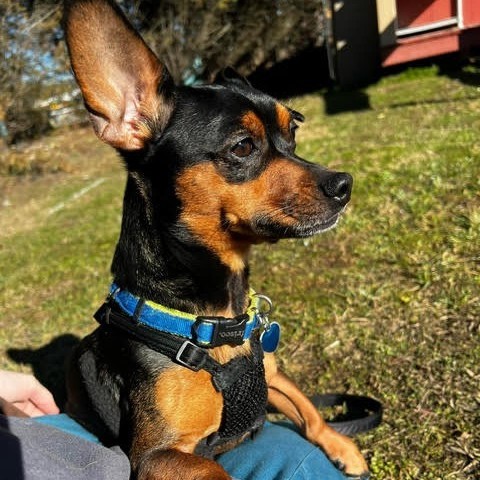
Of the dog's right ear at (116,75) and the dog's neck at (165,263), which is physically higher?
the dog's right ear at (116,75)

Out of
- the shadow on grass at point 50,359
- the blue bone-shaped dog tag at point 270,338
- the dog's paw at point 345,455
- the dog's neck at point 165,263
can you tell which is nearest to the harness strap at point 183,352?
the dog's neck at point 165,263

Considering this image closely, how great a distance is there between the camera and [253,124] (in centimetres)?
249

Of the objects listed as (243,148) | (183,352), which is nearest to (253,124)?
(243,148)

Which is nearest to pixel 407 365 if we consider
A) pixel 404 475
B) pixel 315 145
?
pixel 404 475

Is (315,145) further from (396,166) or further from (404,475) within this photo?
(404,475)

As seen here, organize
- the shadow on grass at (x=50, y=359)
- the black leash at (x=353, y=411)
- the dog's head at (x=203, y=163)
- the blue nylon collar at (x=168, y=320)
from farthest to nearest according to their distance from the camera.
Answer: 1. the shadow on grass at (x=50, y=359)
2. the black leash at (x=353, y=411)
3. the dog's head at (x=203, y=163)
4. the blue nylon collar at (x=168, y=320)

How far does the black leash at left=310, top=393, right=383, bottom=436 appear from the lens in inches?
110

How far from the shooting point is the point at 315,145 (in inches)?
341

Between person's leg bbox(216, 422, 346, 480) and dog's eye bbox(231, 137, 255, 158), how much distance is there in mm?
1266

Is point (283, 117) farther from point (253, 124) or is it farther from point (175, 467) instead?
point (175, 467)

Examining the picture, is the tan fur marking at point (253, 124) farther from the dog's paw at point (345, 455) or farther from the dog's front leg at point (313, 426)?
the dog's paw at point (345, 455)

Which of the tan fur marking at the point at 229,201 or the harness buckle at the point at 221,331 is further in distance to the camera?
the tan fur marking at the point at 229,201

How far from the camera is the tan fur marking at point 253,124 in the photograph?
8.11ft

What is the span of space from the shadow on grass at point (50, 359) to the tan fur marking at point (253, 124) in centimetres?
232
